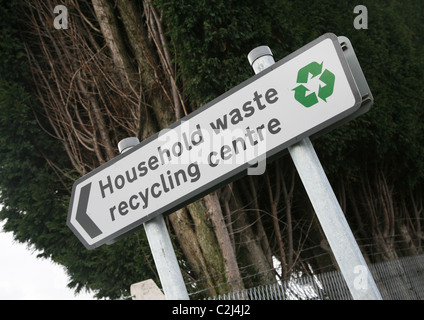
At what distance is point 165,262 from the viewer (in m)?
1.71

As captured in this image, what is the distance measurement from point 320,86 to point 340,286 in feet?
18.8

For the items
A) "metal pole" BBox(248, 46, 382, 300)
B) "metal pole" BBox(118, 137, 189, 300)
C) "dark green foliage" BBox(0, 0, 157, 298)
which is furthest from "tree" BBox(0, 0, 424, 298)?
"metal pole" BBox(248, 46, 382, 300)

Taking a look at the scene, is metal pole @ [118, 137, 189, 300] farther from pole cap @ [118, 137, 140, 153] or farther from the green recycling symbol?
the green recycling symbol

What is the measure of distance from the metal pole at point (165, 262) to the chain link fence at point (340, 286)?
324 cm

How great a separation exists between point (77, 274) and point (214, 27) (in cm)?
476

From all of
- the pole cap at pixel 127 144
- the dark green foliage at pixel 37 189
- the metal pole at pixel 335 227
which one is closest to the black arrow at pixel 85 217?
the pole cap at pixel 127 144

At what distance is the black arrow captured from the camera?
1.99 meters

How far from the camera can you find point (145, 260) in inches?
244

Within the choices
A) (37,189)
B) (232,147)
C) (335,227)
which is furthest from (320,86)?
(37,189)

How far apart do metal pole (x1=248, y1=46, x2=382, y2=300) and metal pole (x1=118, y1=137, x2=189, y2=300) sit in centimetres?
67

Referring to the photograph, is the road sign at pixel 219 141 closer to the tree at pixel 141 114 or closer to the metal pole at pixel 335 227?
the metal pole at pixel 335 227

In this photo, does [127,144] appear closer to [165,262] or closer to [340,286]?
[165,262]

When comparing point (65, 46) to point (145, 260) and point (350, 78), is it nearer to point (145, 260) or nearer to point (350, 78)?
point (145, 260)
